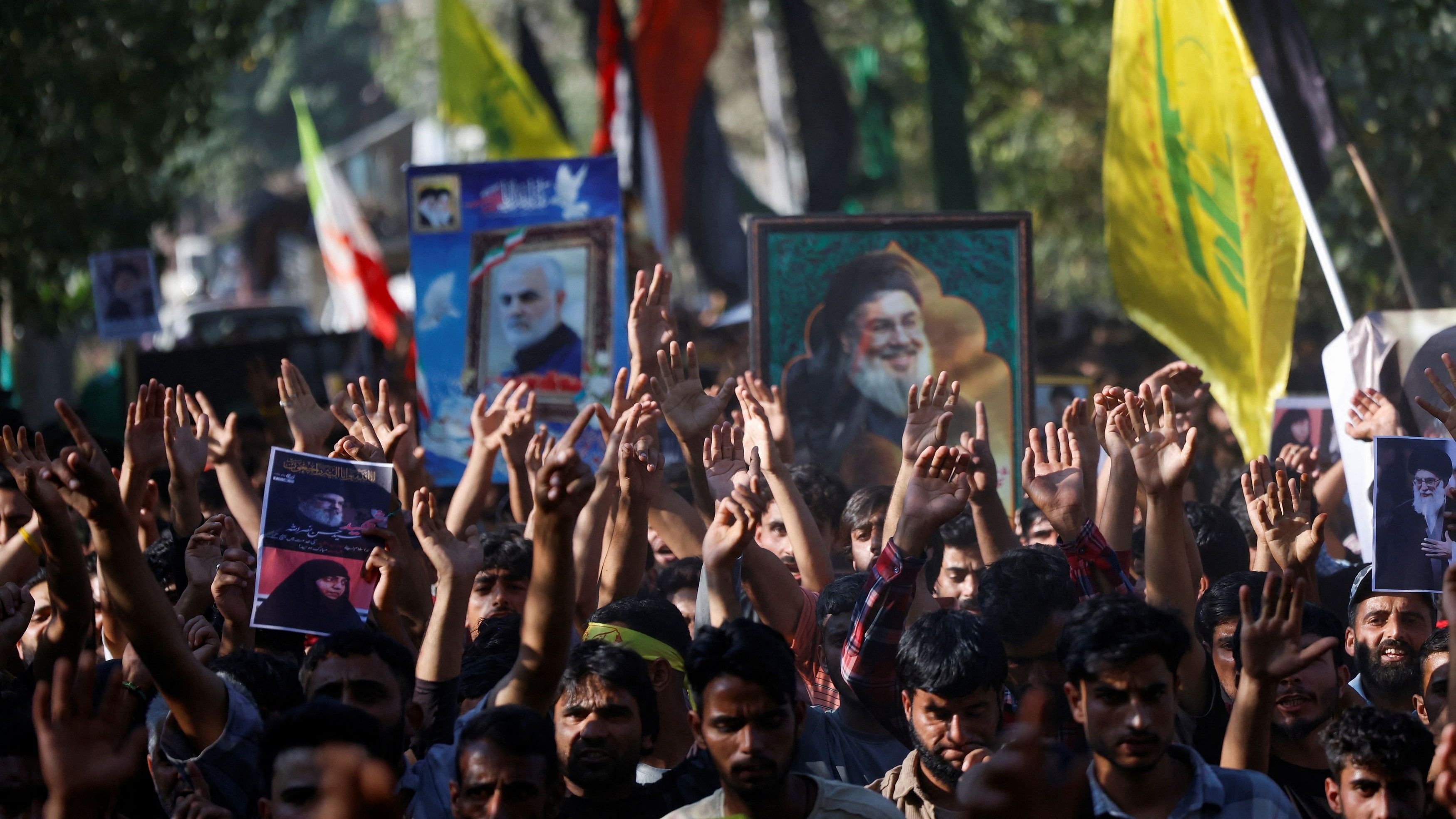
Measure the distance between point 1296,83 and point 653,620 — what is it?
436 centimetres

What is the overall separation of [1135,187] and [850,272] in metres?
1.31

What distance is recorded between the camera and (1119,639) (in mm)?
3562

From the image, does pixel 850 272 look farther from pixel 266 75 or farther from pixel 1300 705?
pixel 266 75

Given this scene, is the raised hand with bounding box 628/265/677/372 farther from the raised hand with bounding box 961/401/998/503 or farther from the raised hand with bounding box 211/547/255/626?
the raised hand with bounding box 211/547/255/626

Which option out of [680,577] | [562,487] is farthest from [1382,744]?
[680,577]

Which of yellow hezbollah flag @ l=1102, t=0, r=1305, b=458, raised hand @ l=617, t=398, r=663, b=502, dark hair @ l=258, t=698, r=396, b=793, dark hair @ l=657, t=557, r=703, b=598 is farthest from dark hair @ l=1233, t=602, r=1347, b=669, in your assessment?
yellow hezbollah flag @ l=1102, t=0, r=1305, b=458

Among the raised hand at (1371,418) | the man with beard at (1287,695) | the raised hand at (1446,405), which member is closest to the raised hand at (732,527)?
the man with beard at (1287,695)

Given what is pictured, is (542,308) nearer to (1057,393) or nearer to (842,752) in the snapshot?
(1057,393)

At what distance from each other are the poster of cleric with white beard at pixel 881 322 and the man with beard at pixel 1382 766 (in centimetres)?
303

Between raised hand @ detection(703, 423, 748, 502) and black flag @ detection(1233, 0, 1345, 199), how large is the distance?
3.16 metres

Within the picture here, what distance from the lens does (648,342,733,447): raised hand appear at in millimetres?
5363

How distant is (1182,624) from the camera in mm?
3729

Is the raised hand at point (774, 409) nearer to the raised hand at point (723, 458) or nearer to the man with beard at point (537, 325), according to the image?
the raised hand at point (723, 458)

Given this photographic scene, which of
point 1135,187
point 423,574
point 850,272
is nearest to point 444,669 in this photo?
point 423,574
